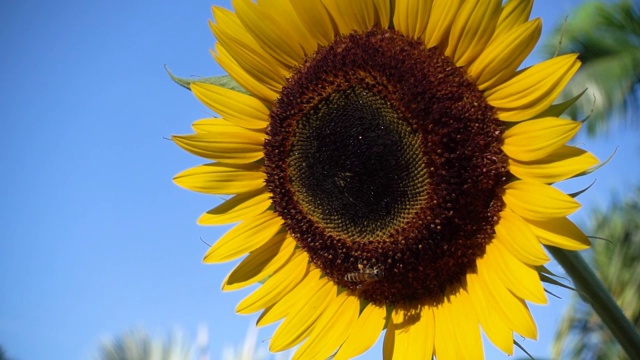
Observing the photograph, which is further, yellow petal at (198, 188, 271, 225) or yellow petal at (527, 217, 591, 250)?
yellow petal at (198, 188, 271, 225)

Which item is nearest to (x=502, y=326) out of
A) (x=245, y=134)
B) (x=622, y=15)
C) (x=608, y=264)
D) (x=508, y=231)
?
(x=508, y=231)

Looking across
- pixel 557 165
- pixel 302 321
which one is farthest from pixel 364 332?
pixel 557 165

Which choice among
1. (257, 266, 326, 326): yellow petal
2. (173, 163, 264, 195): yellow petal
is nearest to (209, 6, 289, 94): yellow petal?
(173, 163, 264, 195): yellow petal

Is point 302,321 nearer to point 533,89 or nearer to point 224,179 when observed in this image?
point 224,179

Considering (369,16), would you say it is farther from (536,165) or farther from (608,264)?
(608,264)

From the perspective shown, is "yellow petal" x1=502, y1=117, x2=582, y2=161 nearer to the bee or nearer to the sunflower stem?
the sunflower stem

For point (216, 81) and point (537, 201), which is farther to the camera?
point (216, 81)

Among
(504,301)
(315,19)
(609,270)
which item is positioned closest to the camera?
(504,301)

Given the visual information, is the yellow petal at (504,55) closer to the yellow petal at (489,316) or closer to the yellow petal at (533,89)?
the yellow petal at (533,89)
